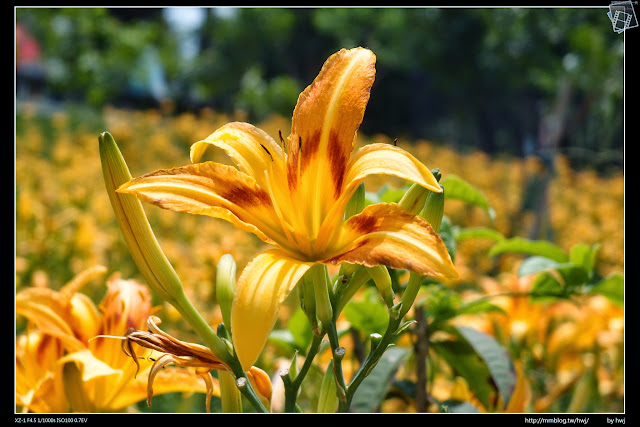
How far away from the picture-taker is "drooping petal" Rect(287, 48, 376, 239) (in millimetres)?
474

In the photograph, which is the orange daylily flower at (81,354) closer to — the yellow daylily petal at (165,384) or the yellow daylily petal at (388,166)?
the yellow daylily petal at (165,384)

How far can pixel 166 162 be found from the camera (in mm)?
3613

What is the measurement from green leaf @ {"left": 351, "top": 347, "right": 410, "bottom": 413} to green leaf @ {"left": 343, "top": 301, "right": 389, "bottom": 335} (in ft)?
0.14

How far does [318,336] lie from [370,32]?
5868mm

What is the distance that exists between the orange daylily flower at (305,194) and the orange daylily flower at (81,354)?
232 millimetres

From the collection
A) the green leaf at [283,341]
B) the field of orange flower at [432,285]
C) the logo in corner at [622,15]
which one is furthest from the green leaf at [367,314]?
the logo in corner at [622,15]

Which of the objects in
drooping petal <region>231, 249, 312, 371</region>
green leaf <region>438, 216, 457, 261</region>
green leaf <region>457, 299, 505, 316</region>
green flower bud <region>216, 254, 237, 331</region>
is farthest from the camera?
green leaf <region>457, 299, 505, 316</region>

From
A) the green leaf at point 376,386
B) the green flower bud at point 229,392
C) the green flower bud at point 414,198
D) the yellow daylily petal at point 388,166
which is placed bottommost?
the green leaf at point 376,386

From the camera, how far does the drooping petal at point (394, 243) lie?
0.39m

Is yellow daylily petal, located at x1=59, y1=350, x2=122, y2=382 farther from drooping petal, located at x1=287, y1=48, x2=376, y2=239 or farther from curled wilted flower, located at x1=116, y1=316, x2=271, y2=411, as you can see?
drooping petal, located at x1=287, y1=48, x2=376, y2=239

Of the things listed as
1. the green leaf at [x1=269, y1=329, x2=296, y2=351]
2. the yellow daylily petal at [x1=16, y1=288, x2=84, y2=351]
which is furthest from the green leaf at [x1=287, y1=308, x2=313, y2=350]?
the yellow daylily petal at [x1=16, y1=288, x2=84, y2=351]

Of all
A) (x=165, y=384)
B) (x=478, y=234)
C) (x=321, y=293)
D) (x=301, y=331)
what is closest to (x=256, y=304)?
(x=321, y=293)

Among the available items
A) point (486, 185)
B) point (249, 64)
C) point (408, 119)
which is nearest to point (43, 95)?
point (249, 64)

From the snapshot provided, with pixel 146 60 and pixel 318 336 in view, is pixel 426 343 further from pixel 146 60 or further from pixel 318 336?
pixel 146 60
